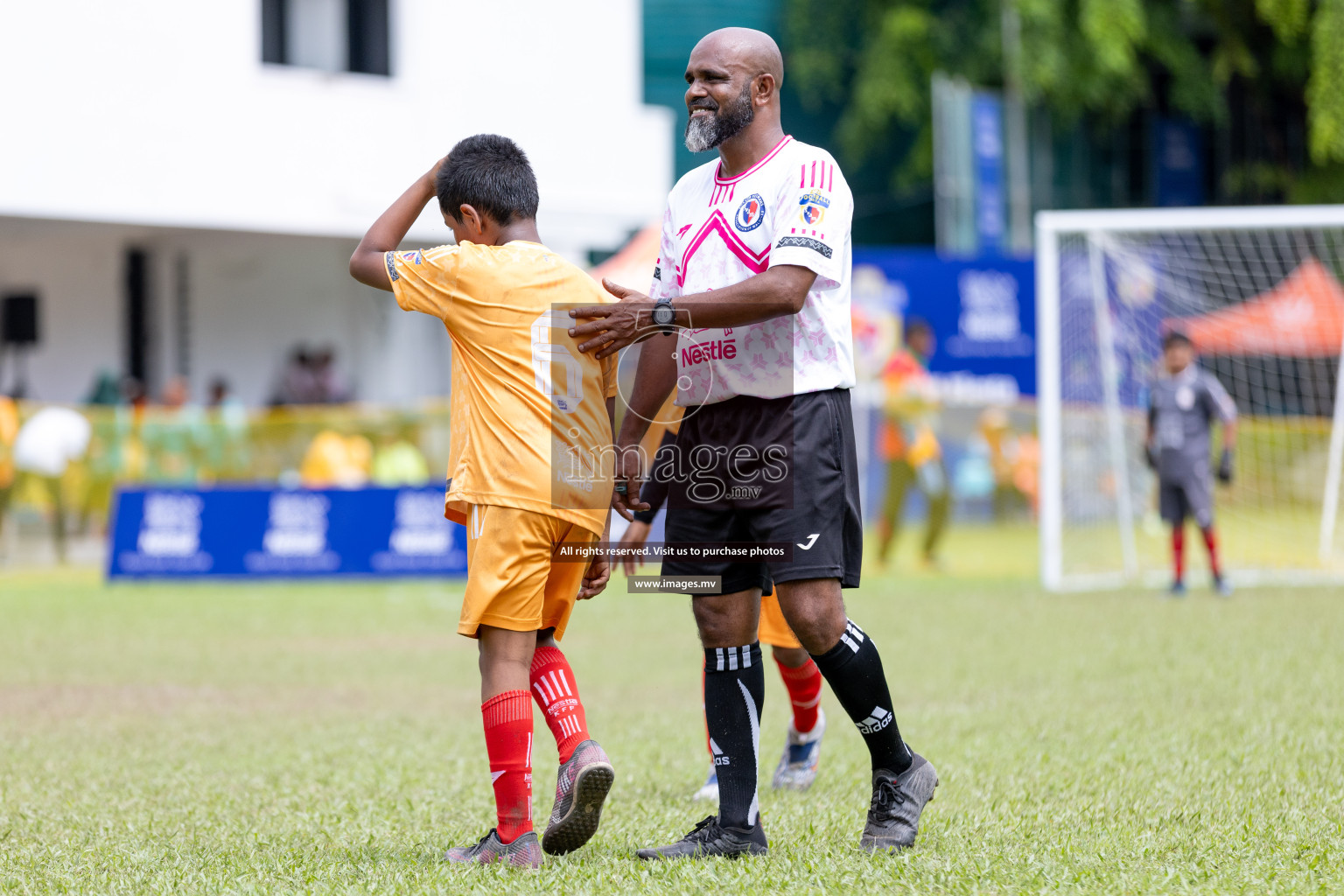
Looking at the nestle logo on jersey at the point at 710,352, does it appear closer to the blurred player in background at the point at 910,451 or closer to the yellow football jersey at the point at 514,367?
the yellow football jersey at the point at 514,367

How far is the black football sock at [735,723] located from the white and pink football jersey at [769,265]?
0.74 metres

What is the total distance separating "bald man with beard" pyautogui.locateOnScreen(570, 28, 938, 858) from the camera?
13.9ft

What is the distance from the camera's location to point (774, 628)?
5.65 meters

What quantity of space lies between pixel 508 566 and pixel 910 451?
11.8 m

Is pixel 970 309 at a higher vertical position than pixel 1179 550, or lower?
higher

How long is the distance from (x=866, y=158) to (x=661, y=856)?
25317 millimetres

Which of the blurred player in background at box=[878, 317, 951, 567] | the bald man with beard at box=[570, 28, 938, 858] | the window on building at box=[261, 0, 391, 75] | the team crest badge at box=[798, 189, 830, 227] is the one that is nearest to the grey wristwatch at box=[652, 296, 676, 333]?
the bald man with beard at box=[570, 28, 938, 858]

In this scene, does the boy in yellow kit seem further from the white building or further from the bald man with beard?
the white building

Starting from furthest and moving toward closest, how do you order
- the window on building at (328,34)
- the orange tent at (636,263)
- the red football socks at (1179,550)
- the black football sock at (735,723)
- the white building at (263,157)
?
the window on building at (328,34) → the white building at (263,157) → the orange tent at (636,263) → the red football socks at (1179,550) → the black football sock at (735,723)

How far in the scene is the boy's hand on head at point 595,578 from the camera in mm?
4629

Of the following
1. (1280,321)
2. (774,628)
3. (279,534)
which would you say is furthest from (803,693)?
(1280,321)

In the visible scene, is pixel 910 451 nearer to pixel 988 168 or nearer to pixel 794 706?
pixel 794 706

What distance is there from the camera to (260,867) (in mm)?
4410

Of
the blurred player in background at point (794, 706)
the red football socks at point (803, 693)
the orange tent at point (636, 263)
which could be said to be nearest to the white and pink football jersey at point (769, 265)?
the blurred player in background at point (794, 706)
